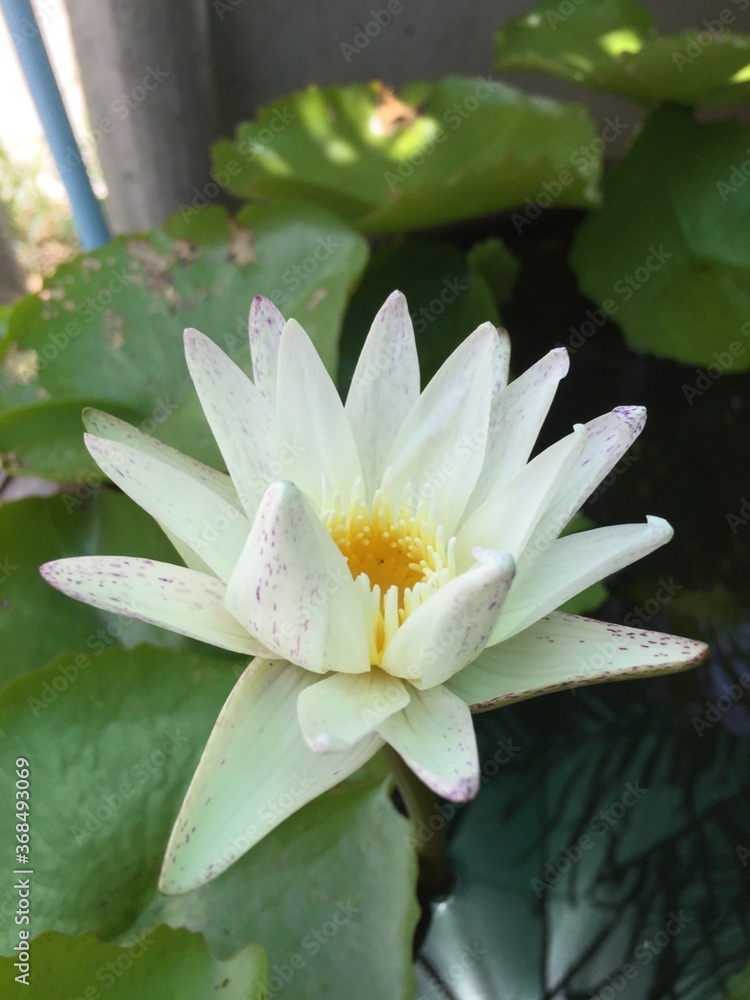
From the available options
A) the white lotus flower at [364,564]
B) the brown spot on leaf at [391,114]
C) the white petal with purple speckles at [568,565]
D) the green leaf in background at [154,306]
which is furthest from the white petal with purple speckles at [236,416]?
the brown spot on leaf at [391,114]

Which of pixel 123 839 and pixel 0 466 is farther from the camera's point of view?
pixel 0 466

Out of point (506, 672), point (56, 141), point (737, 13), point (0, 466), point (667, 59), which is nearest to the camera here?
point (506, 672)

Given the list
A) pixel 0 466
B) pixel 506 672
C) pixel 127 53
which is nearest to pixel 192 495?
pixel 506 672

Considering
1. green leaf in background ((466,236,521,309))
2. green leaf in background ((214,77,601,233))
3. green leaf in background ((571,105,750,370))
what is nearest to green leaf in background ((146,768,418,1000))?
green leaf in background ((214,77,601,233))

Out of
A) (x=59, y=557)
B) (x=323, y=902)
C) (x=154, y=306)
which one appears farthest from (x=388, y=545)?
(x=154, y=306)

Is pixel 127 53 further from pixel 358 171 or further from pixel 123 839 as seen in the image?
pixel 123 839

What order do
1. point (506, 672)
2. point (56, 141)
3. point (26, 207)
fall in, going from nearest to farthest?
point (506, 672) → point (56, 141) → point (26, 207)

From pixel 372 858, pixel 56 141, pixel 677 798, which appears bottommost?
pixel 677 798

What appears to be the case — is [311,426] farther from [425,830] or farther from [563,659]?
[425,830]
